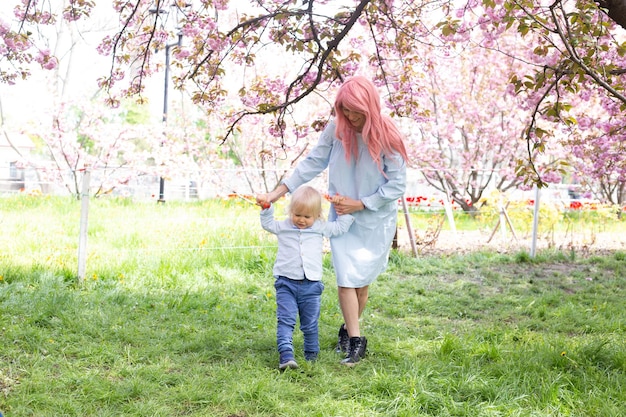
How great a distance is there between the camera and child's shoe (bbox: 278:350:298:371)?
3.53m

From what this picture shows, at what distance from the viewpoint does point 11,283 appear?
17.8 ft

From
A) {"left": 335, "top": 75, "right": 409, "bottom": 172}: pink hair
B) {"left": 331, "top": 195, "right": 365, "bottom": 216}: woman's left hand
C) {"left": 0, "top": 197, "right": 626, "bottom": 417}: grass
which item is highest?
{"left": 335, "top": 75, "right": 409, "bottom": 172}: pink hair

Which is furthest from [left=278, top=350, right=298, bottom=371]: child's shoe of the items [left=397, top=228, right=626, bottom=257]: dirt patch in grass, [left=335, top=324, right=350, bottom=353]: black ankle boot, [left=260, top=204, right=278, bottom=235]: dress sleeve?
[left=397, top=228, right=626, bottom=257]: dirt patch in grass

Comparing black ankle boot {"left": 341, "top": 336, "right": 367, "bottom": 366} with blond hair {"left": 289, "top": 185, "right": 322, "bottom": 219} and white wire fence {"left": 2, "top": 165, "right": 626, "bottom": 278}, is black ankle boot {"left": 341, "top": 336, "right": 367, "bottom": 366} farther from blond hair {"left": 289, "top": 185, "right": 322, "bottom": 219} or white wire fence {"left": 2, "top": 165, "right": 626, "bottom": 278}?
white wire fence {"left": 2, "top": 165, "right": 626, "bottom": 278}

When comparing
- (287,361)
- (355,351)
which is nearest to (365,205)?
(355,351)

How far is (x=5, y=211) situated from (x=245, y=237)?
3.51m

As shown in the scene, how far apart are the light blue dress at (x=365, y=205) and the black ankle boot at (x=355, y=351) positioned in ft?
1.02

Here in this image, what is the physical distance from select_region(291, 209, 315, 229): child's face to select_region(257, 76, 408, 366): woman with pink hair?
158 mm

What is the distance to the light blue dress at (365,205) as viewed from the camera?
3.79m

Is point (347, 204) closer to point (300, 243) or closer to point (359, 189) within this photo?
point (359, 189)

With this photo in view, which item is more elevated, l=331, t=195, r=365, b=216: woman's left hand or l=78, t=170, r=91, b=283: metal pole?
l=331, t=195, r=365, b=216: woman's left hand

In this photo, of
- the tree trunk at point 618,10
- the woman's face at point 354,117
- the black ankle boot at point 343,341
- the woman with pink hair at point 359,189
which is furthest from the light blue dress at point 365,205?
the tree trunk at point 618,10

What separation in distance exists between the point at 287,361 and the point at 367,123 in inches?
53.2

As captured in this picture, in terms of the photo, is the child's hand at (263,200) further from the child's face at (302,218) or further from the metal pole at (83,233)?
the metal pole at (83,233)
